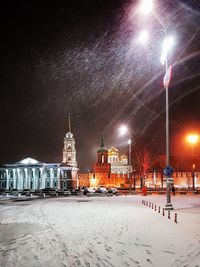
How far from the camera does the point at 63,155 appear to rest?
509 ft

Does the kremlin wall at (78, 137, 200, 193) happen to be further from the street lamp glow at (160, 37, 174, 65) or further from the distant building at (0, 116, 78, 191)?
the street lamp glow at (160, 37, 174, 65)

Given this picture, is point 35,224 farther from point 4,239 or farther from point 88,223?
point 4,239

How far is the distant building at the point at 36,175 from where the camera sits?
13562 centimetres

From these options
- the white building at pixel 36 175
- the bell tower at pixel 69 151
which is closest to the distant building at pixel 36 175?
the white building at pixel 36 175

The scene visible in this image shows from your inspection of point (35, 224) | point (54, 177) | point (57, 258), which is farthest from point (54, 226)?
point (54, 177)

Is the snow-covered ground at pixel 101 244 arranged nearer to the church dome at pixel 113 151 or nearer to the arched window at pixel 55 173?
the arched window at pixel 55 173

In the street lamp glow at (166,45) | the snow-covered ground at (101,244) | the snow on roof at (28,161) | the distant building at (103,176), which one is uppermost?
the street lamp glow at (166,45)

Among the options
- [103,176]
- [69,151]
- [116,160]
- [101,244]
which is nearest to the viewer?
[101,244]

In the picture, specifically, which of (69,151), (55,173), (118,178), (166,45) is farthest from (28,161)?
(166,45)

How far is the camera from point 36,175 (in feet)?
452

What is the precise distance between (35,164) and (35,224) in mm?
118329

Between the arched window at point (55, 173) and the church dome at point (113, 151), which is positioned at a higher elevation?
the church dome at point (113, 151)

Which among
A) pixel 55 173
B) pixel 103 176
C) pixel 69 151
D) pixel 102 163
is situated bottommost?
pixel 103 176

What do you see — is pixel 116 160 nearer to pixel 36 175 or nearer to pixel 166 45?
pixel 36 175
